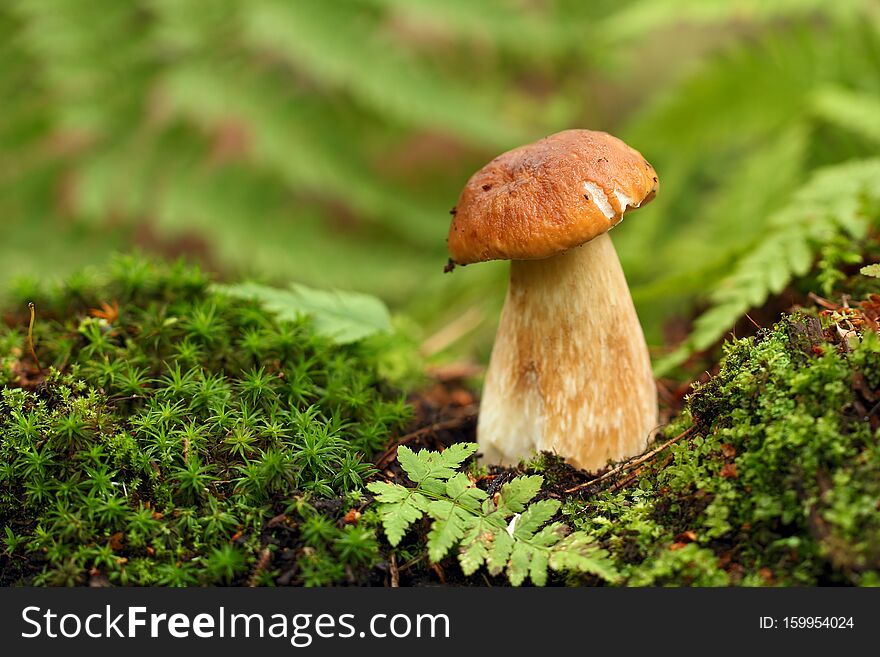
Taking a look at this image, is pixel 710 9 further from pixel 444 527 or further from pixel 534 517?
pixel 444 527

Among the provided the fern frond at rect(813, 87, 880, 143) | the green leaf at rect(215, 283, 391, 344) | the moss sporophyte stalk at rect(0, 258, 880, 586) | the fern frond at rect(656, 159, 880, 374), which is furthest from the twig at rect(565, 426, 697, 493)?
the fern frond at rect(813, 87, 880, 143)

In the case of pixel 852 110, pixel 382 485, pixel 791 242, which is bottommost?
pixel 382 485

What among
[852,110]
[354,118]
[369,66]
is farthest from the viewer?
[354,118]

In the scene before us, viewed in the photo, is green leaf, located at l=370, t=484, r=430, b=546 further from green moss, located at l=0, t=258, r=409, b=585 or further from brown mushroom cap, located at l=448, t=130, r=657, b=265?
brown mushroom cap, located at l=448, t=130, r=657, b=265

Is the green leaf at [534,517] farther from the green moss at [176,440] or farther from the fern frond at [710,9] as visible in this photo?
the fern frond at [710,9]

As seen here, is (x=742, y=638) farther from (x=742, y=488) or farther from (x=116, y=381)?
(x=116, y=381)

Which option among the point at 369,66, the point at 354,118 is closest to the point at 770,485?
the point at 369,66

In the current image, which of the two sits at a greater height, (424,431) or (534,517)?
(424,431)

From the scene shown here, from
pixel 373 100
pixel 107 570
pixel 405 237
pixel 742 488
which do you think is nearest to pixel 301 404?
pixel 107 570
